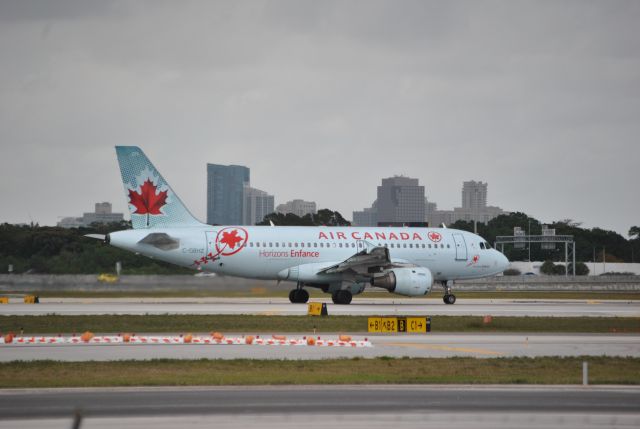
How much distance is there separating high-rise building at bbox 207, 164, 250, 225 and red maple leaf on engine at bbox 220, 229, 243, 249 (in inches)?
5120

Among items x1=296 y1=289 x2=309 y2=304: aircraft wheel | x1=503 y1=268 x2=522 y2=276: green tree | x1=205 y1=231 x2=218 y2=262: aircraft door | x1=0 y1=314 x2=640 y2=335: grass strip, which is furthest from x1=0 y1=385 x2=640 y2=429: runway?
x1=503 y1=268 x2=522 y2=276: green tree

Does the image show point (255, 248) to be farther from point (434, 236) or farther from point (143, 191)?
point (434, 236)

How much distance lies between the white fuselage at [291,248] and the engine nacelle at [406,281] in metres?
4.15

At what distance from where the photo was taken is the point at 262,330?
1316 inches

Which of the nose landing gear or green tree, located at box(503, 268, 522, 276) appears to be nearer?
the nose landing gear

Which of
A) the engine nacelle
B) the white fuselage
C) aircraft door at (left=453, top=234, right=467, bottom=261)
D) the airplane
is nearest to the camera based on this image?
the engine nacelle

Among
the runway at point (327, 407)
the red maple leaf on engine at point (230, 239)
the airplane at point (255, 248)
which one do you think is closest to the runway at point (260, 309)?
the airplane at point (255, 248)

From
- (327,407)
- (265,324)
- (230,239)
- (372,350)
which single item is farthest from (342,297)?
(327,407)

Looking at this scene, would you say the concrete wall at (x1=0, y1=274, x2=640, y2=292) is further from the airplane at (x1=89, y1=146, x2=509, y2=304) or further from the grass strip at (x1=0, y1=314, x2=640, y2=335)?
the grass strip at (x1=0, y1=314, x2=640, y2=335)

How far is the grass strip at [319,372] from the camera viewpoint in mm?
20266

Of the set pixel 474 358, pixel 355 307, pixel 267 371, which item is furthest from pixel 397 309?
pixel 267 371

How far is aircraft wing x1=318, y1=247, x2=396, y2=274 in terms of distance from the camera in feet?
161

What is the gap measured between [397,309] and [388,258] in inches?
156

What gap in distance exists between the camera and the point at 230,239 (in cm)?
4969
